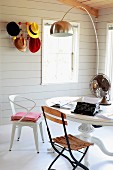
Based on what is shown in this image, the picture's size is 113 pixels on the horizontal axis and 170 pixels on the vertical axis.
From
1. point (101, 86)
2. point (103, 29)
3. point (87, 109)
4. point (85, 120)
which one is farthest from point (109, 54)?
point (85, 120)

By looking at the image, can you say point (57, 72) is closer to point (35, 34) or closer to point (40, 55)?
point (40, 55)

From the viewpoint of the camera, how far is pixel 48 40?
16.1 feet

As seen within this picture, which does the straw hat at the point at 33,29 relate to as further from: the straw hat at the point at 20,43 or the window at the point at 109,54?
the window at the point at 109,54

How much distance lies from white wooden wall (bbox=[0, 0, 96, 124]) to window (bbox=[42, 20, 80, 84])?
11 cm

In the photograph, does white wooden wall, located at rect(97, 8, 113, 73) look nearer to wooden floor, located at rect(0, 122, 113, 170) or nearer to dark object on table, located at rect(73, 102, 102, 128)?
wooden floor, located at rect(0, 122, 113, 170)

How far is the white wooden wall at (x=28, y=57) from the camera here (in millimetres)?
4441

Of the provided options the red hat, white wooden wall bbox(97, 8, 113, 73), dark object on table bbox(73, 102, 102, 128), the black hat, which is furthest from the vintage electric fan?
white wooden wall bbox(97, 8, 113, 73)

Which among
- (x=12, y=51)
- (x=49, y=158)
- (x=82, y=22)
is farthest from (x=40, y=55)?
(x=49, y=158)

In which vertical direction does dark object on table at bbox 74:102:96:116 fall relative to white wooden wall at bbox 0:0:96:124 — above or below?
below

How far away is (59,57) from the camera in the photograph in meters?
5.10

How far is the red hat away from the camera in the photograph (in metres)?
4.57

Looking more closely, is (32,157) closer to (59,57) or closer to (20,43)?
(20,43)

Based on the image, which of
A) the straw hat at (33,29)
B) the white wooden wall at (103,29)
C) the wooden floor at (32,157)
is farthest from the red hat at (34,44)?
the wooden floor at (32,157)

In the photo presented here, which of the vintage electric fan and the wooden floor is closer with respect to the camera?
the wooden floor
